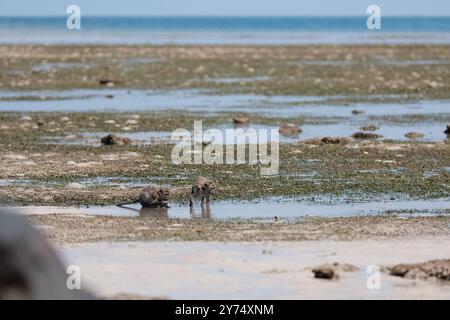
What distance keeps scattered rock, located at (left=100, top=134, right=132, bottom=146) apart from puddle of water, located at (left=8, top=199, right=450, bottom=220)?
743 centimetres

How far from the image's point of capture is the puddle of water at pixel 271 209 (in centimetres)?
1723

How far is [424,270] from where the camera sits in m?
12.9

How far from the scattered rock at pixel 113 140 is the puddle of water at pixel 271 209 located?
24.4 feet

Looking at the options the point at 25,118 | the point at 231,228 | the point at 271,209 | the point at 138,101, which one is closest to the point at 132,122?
the point at 25,118

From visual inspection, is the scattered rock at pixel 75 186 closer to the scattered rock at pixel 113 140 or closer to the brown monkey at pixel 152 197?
the brown monkey at pixel 152 197

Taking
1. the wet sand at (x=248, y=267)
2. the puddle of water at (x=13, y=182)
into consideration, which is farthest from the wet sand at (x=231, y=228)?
the puddle of water at (x=13, y=182)

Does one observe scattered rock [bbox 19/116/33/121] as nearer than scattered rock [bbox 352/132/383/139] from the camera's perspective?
No

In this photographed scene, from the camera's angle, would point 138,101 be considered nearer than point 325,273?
No

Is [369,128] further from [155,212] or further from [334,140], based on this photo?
[155,212]

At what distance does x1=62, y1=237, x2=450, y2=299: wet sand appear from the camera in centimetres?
1205

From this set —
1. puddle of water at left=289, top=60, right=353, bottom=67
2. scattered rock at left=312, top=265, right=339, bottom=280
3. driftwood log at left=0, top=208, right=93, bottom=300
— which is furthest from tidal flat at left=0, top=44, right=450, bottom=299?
puddle of water at left=289, top=60, right=353, bottom=67

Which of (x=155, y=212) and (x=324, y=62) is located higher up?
(x=155, y=212)

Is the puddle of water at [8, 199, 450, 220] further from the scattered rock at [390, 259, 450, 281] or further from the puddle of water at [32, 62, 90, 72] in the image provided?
the puddle of water at [32, 62, 90, 72]

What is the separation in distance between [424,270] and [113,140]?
13405mm
